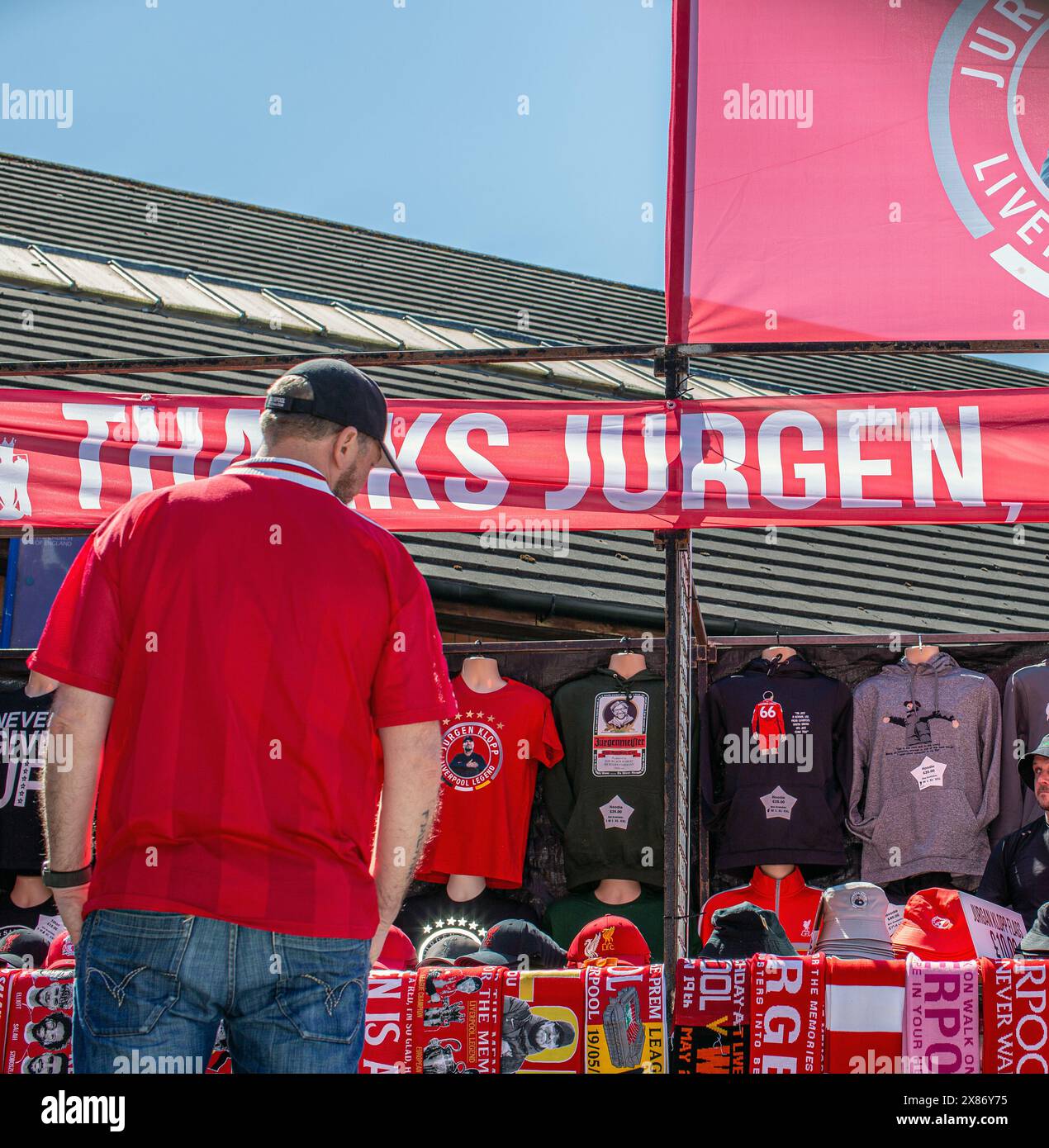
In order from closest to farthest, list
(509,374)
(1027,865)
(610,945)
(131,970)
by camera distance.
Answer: (131,970), (610,945), (1027,865), (509,374)

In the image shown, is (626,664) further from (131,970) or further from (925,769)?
(131,970)

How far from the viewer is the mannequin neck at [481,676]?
253 inches

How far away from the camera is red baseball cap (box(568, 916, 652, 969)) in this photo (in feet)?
15.6

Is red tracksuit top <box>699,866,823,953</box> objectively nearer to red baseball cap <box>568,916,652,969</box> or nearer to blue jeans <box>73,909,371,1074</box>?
red baseball cap <box>568,916,652,969</box>

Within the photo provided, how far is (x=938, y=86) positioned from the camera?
5797 millimetres

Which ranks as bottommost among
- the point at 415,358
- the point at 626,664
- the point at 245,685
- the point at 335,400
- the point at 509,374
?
the point at 245,685

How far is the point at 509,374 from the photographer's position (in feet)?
37.9

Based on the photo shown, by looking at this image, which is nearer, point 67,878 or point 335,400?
point 67,878

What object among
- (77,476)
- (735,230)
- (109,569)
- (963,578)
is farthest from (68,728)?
(963,578)

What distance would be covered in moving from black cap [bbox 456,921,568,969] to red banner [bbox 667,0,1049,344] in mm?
2373

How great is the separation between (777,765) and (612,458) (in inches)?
72.0

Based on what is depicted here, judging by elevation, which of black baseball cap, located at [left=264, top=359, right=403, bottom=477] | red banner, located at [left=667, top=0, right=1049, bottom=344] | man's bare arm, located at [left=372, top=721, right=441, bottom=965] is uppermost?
red banner, located at [left=667, top=0, right=1049, bottom=344]

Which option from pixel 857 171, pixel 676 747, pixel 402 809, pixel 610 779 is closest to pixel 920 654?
pixel 610 779

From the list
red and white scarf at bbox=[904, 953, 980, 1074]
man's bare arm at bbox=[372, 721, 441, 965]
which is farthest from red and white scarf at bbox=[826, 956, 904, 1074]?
man's bare arm at bbox=[372, 721, 441, 965]
